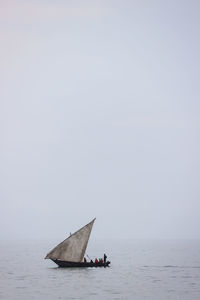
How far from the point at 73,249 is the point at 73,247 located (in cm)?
60

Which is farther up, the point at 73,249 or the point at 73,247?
the point at 73,247

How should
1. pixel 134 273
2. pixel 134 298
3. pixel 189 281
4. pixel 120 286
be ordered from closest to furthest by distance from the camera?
pixel 134 298
pixel 120 286
pixel 189 281
pixel 134 273

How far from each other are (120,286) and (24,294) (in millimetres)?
15511

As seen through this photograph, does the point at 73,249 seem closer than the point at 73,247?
No

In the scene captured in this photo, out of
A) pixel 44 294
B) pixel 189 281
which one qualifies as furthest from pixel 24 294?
pixel 189 281

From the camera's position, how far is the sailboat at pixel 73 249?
78.6 m

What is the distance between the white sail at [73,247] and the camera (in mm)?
78562

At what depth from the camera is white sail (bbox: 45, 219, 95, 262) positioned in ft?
258

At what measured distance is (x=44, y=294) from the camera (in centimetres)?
6150

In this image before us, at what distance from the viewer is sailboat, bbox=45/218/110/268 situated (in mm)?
78562

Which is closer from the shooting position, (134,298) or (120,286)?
(134,298)

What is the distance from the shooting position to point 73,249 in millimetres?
79125

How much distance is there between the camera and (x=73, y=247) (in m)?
78.7

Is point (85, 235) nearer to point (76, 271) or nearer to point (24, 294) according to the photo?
point (76, 271)
